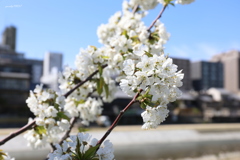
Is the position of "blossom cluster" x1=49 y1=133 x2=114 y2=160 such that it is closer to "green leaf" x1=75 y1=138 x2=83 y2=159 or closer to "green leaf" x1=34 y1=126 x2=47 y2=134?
"green leaf" x1=75 y1=138 x2=83 y2=159

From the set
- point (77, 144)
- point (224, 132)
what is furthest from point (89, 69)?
point (224, 132)

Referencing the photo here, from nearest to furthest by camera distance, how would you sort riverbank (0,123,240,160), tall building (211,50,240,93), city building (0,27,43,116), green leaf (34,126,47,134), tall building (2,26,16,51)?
green leaf (34,126,47,134), riverbank (0,123,240,160), city building (0,27,43,116), tall building (211,50,240,93), tall building (2,26,16,51)

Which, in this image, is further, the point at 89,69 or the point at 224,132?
the point at 224,132

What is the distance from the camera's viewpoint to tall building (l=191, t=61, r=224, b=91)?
92875 mm

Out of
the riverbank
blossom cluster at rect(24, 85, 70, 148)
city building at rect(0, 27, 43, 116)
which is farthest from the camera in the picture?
city building at rect(0, 27, 43, 116)

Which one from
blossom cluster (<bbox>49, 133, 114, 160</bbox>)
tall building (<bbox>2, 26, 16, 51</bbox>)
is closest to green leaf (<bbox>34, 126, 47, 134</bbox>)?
blossom cluster (<bbox>49, 133, 114, 160</bbox>)

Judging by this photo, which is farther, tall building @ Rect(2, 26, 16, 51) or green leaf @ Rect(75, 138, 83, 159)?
tall building @ Rect(2, 26, 16, 51)

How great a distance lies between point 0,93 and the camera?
35250mm

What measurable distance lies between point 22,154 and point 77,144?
14328mm

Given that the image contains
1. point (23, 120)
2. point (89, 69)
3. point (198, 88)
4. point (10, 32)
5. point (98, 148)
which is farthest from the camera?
point (10, 32)

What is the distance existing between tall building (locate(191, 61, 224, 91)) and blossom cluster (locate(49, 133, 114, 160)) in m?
93.4

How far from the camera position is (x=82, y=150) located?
1.41 metres

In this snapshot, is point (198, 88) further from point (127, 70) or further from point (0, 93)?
point (127, 70)

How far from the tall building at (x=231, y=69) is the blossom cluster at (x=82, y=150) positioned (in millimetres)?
103782
